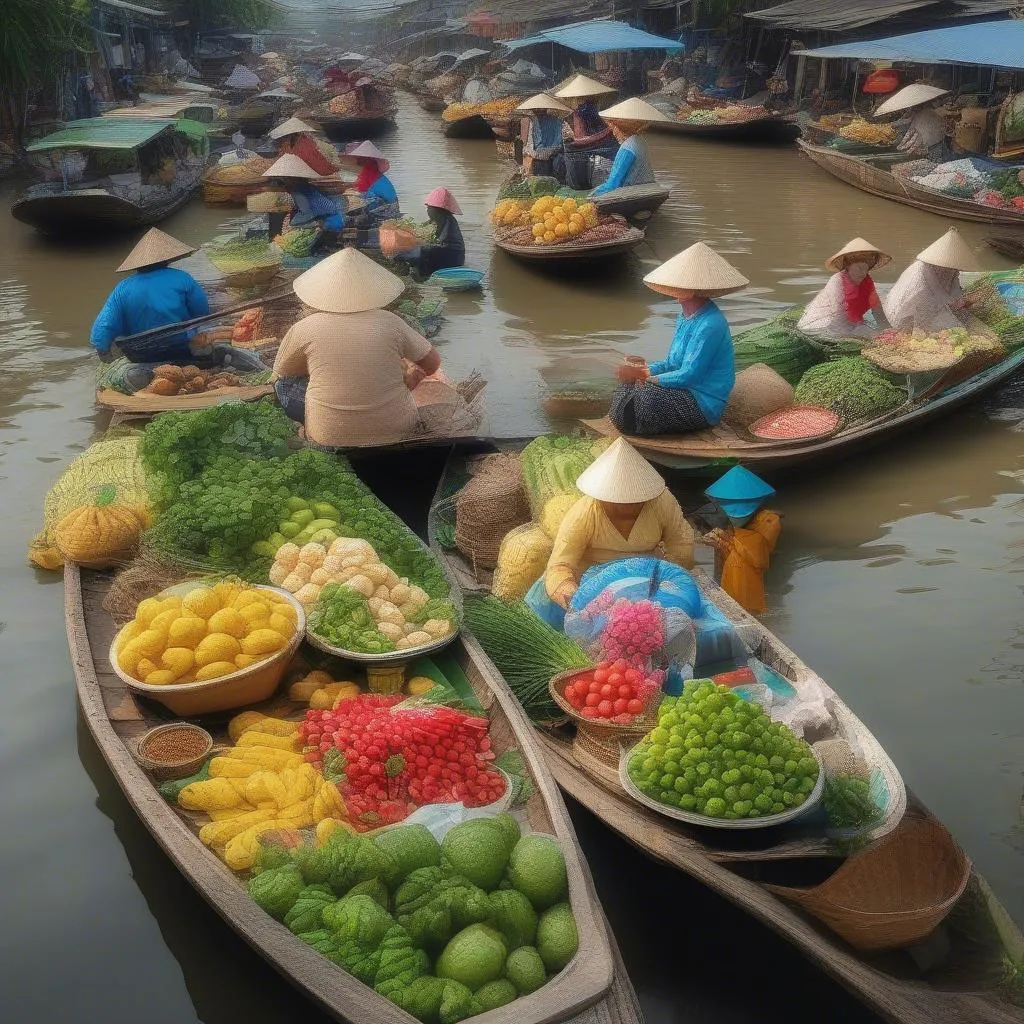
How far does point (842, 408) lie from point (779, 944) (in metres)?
3.93

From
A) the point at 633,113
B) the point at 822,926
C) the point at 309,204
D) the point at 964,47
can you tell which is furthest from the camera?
the point at 964,47

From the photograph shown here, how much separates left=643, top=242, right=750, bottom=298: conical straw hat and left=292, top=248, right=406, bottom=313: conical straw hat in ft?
5.05

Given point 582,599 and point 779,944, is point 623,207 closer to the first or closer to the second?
point 582,599

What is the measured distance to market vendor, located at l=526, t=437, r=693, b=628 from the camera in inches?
166

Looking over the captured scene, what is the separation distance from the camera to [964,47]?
1311cm

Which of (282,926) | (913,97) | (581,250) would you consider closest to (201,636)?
(282,926)

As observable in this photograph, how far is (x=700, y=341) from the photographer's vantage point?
241 inches

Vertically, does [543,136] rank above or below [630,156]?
below

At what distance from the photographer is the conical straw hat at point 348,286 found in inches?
226

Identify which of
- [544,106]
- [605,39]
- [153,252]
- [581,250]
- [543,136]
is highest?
[153,252]

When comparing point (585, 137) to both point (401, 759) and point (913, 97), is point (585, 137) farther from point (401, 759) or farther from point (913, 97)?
point (401, 759)

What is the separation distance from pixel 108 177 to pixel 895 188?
10287 millimetres

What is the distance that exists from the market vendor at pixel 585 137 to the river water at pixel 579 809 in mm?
2743

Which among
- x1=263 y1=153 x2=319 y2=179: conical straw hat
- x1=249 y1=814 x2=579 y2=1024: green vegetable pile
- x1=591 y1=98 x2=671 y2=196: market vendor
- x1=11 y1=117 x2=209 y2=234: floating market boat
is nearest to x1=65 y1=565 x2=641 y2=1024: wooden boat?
x1=249 y1=814 x2=579 y2=1024: green vegetable pile
